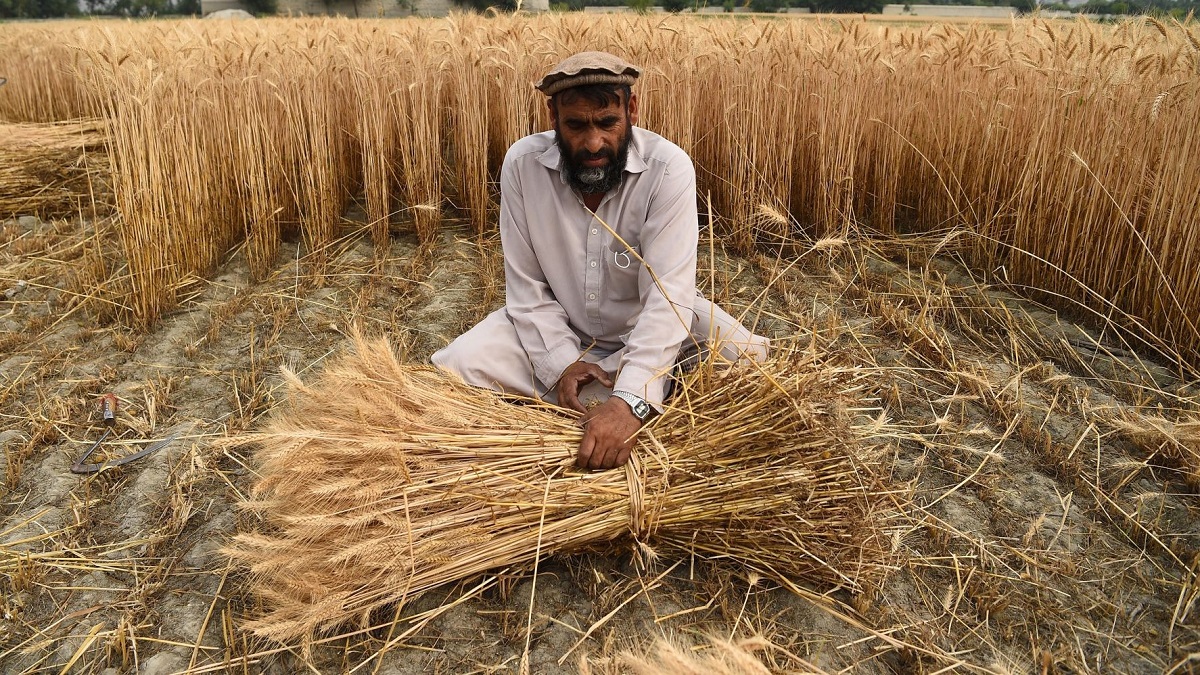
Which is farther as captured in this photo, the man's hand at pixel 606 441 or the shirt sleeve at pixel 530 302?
the shirt sleeve at pixel 530 302

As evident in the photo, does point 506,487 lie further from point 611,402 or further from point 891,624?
point 891,624

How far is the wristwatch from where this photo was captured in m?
1.76

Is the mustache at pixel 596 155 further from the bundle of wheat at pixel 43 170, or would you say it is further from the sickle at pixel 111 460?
the bundle of wheat at pixel 43 170

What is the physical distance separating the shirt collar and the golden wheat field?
1.34 feet

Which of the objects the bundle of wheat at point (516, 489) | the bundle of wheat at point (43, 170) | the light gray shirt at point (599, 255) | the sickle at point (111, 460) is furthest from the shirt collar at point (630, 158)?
the bundle of wheat at point (43, 170)

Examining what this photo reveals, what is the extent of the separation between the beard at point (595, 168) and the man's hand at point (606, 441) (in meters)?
0.67

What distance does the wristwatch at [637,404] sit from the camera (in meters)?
1.76

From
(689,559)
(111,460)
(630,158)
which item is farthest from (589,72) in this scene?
(111,460)

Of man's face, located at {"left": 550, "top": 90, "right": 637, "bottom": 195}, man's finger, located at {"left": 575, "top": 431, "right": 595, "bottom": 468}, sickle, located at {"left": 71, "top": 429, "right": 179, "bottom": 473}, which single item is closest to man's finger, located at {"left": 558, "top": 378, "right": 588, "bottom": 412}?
man's finger, located at {"left": 575, "top": 431, "right": 595, "bottom": 468}

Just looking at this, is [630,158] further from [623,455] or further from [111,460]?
[111,460]

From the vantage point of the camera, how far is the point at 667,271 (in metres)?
2.05

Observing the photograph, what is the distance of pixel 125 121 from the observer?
2.86 m

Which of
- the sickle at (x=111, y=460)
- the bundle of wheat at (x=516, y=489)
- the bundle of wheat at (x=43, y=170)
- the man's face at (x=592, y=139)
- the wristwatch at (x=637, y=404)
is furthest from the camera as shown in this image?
the bundle of wheat at (x=43, y=170)

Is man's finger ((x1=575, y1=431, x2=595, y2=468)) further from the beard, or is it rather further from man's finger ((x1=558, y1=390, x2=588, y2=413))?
the beard
